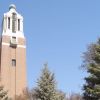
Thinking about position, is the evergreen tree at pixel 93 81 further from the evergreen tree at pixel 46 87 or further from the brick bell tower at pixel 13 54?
the brick bell tower at pixel 13 54

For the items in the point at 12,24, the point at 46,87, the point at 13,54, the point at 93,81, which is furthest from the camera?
the point at 12,24

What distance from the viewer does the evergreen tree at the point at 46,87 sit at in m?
29.8

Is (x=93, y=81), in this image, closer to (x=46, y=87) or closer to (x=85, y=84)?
(x=85, y=84)

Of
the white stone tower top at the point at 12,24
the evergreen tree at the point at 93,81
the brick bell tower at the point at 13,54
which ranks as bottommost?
the evergreen tree at the point at 93,81

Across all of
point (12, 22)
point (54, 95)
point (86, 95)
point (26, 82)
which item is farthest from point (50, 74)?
point (12, 22)

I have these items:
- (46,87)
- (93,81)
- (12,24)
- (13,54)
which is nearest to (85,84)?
(93,81)

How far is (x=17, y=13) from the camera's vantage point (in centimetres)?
10375

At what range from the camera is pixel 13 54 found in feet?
319

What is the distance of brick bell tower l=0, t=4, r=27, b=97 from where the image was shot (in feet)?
309

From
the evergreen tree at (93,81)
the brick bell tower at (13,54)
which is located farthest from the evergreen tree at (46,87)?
the brick bell tower at (13,54)

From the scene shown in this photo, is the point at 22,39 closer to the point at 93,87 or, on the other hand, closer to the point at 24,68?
the point at 24,68

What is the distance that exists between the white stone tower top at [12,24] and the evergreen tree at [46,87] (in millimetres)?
69736

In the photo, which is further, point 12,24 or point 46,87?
point 12,24

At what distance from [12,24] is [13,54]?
835 centimetres
